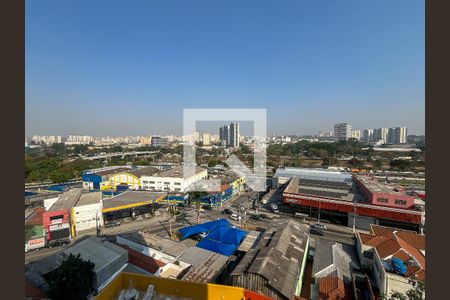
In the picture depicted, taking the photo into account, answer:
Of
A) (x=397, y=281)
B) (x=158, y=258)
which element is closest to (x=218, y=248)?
(x=158, y=258)

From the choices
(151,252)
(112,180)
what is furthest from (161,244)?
(112,180)

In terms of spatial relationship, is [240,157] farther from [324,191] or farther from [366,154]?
[366,154]

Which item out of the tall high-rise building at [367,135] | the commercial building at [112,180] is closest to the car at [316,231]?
the commercial building at [112,180]

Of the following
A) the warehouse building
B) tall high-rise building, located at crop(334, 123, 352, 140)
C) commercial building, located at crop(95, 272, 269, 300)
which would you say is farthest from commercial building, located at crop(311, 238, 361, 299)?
tall high-rise building, located at crop(334, 123, 352, 140)

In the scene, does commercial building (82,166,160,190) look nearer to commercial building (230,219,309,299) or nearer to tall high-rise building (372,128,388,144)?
commercial building (230,219,309,299)

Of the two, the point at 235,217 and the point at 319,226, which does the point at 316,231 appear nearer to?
the point at 319,226

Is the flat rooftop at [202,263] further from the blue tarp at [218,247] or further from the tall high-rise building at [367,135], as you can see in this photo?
the tall high-rise building at [367,135]
